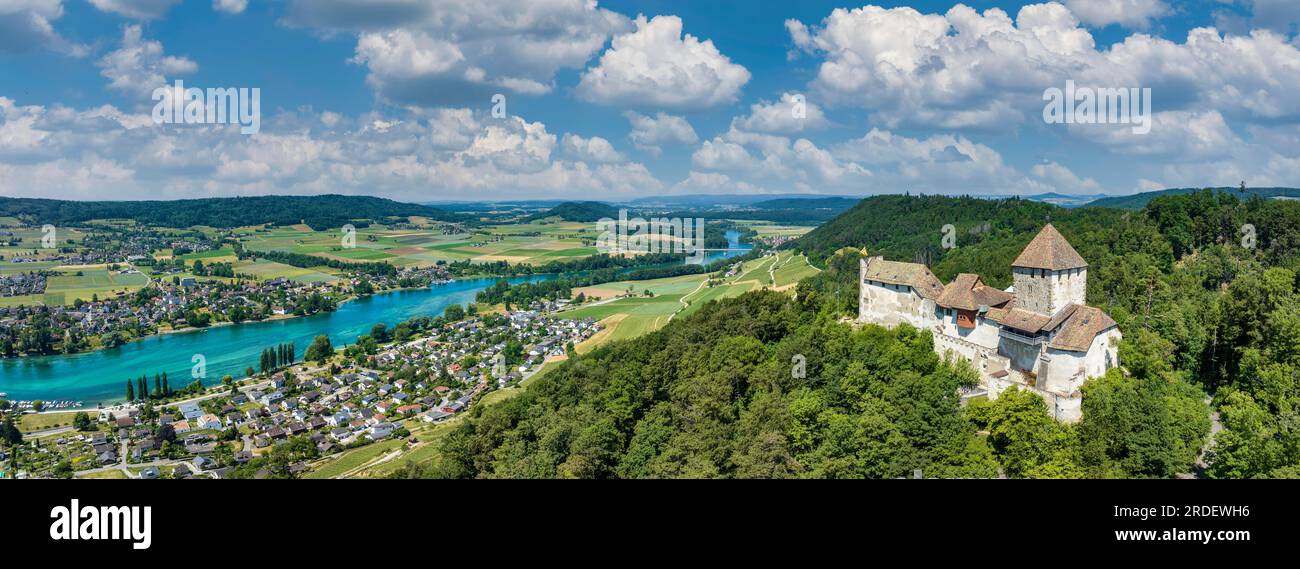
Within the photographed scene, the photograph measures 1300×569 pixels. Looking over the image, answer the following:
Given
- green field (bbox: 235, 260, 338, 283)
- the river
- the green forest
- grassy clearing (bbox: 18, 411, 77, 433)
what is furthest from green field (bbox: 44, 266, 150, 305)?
the green forest

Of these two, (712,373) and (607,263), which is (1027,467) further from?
(607,263)

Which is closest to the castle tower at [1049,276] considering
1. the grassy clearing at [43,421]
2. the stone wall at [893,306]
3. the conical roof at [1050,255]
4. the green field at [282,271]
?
the conical roof at [1050,255]

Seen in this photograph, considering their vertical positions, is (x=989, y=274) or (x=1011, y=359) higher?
(x=989, y=274)

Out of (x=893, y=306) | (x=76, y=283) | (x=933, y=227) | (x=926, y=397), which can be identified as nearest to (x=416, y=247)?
(x=76, y=283)

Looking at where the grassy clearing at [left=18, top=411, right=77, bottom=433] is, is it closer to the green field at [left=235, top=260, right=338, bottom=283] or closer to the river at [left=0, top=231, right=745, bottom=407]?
the river at [left=0, top=231, right=745, bottom=407]

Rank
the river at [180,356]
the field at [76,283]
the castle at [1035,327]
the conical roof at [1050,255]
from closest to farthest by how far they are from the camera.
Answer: the castle at [1035,327], the conical roof at [1050,255], the river at [180,356], the field at [76,283]

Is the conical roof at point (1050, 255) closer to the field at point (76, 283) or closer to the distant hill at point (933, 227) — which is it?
the distant hill at point (933, 227)
